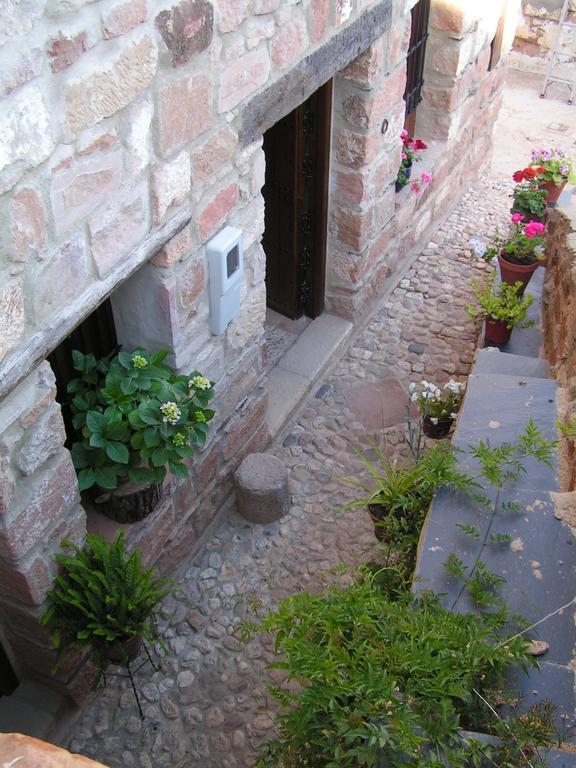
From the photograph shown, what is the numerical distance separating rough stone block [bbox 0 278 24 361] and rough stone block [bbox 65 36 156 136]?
509mm

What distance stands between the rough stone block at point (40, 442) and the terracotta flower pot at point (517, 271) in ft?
12.1

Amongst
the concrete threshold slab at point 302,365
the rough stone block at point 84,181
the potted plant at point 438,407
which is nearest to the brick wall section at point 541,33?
the concrete threshold slab at point 302,365

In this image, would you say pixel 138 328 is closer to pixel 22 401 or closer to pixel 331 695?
pixel 22 401

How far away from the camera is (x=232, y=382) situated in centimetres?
405

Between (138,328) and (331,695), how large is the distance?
1914 mm

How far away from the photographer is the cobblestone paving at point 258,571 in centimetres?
350

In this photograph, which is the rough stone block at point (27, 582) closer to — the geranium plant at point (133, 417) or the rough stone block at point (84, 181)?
the geranium plant at point (133, 417)

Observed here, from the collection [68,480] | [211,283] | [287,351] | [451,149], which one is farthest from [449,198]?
[68,480]

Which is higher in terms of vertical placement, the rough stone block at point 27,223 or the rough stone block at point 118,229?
the rough stone block at point 27,223

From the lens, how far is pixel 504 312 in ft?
16.4

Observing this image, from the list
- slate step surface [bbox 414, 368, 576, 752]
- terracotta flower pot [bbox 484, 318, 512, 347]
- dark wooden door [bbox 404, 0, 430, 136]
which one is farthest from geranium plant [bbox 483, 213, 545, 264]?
slate step surface [bbox 414, 368, 576, 752]

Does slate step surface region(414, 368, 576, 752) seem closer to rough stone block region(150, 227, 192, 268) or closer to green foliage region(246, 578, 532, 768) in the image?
green foliage region(246, 578, 532, 768)

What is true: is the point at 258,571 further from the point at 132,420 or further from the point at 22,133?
the point at 22,133

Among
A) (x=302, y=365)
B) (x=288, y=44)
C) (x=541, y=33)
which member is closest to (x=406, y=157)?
(x=302, y=365)
